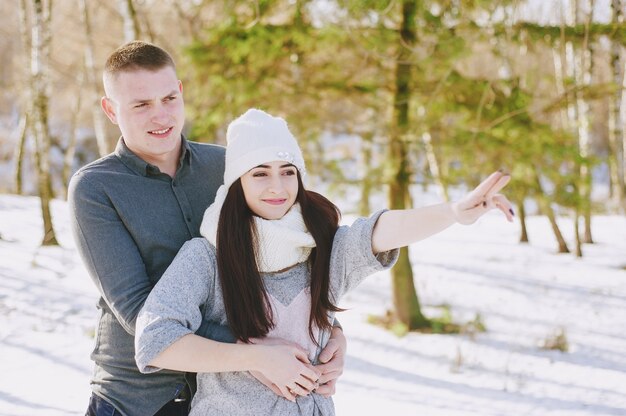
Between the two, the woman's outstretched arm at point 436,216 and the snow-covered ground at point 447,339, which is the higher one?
the woman's outstretched arm at point 436,216

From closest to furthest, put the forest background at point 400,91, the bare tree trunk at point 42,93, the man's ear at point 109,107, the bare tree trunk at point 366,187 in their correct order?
1. the man's ear at point 109,107
2. the forest background at point 400,91
3. the bare tree trunk at point 366,187
4. the bare tree trunk at point 42,93

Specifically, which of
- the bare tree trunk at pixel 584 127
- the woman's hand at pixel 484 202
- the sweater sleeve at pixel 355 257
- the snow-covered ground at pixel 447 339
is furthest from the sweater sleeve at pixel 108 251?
the bare tree trunk at pixel 584 127

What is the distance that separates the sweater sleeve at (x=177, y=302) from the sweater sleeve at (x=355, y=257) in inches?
14.9

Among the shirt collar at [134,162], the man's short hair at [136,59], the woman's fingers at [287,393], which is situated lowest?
the woman's fingers at [287,393]

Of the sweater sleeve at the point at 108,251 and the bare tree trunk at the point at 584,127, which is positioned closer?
the sweater sleeve at the point at 108,251

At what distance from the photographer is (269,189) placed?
1.89m

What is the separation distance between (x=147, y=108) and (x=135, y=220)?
1.21 feet

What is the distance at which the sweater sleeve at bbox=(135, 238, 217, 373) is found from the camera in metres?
1.62

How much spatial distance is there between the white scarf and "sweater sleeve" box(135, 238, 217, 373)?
7 centimetres

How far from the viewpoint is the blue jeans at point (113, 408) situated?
191 centimetres

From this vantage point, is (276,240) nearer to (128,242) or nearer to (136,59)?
(128,242)

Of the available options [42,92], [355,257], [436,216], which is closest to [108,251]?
[355,257]

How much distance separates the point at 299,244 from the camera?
72.6 inches

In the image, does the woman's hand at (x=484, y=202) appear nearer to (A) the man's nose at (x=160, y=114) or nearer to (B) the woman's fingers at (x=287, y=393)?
(B) the woman's fingers at (x=287, y=393)
